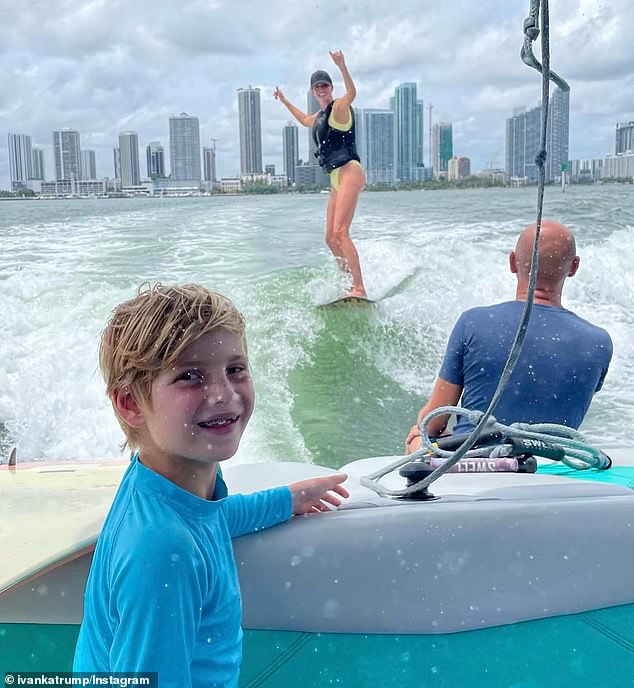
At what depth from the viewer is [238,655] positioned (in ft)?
3.17

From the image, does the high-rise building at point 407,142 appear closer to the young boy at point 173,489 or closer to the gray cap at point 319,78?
the gray cap at point 319,78

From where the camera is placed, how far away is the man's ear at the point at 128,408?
94 centimetres

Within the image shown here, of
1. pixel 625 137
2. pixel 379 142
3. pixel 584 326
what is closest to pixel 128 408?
pixel 584 326

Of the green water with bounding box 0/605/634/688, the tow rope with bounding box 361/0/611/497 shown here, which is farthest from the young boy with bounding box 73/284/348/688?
the tow rope with bounding box 361/0/611/497

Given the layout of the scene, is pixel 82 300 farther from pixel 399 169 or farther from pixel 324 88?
pixel 399 169

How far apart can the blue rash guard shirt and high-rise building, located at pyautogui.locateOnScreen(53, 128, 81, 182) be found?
1182 cm

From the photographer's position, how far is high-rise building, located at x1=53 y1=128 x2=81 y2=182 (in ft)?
39.0

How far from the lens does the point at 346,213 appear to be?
6215 mm

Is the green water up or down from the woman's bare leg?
down

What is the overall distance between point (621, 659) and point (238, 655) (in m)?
0.62

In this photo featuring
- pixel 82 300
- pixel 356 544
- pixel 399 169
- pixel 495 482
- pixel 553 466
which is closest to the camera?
pixel 356 544

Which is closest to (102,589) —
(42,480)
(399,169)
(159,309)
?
(159,309)

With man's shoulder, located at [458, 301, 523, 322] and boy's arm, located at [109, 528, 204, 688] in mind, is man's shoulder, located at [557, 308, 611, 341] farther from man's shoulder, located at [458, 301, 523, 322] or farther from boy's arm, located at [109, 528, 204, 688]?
boy's arm, located at [109, 528, 204, 688]

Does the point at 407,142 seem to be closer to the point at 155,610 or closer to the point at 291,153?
the point at 291,153
